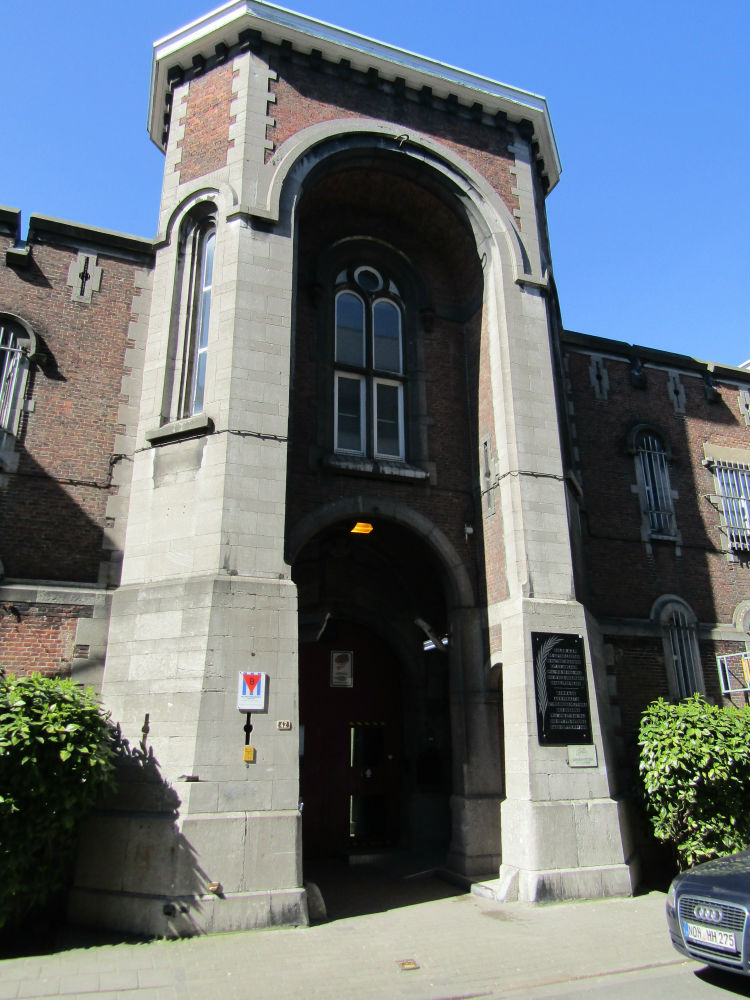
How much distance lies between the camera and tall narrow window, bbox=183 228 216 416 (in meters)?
11.3

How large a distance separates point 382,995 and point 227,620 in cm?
444

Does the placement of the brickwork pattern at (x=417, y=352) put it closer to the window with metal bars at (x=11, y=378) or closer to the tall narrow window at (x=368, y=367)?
the tall narrow window at (x=368, y=367)

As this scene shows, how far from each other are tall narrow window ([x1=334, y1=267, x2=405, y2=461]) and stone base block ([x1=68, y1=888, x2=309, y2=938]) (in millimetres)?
7107

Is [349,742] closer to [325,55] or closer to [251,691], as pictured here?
[251,691]

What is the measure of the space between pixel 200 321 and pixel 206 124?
374 centimetres

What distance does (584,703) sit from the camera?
1055 cm

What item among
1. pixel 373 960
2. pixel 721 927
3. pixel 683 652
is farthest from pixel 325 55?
pixel 721 927

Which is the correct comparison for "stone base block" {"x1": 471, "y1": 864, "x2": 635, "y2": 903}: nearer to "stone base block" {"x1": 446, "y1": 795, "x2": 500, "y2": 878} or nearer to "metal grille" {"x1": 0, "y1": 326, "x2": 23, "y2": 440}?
"stone base block" {"x1": 446, "y1": 795, "x2": 500, "y2": 878}

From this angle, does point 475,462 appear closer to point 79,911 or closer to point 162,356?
point 162,356

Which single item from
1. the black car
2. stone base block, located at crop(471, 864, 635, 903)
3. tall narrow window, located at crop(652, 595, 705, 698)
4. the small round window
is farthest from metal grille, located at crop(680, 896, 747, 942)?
the small round window

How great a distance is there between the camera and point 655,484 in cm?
1617

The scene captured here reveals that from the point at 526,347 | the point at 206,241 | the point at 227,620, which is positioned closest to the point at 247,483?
the point at 227,620

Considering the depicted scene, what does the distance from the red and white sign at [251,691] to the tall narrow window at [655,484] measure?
33.1ft

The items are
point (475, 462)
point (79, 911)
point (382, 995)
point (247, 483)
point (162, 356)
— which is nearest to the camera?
point (382, 995)
